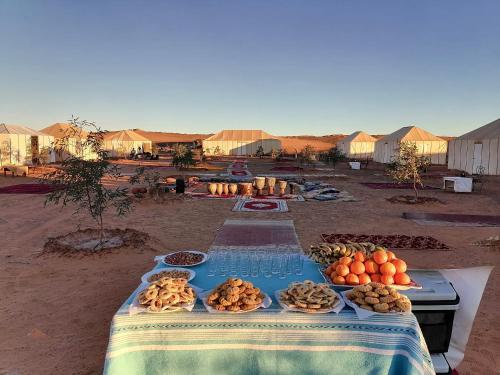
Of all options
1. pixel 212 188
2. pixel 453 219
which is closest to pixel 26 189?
pixel 212 188

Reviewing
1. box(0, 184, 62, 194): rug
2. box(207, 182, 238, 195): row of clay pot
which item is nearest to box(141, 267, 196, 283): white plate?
box(207, 182, 238, 195): row of clay pot

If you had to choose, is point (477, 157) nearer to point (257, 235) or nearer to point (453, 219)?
point (453, 219)

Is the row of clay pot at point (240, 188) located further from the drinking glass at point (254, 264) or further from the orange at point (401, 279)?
the orange at point (401, 279)

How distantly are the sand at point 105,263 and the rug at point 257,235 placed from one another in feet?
0.91

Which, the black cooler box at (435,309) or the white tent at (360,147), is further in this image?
the white tent at (360,147)

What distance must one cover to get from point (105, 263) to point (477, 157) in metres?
24.3

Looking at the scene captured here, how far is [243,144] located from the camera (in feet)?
162

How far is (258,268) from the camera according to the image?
3648mm

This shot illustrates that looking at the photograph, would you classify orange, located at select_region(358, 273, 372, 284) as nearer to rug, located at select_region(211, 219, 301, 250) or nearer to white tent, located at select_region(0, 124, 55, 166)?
rug, located at select_region(211, 219, 301, 250)

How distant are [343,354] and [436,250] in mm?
6042

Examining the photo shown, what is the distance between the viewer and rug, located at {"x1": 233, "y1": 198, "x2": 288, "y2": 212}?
12320 millimetres

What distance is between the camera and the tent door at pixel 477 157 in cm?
2432

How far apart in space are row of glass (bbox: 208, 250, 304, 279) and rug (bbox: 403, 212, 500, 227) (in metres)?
7.83

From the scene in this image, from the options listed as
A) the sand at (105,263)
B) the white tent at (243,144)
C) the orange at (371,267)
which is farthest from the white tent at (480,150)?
the white tent at (243,144)
